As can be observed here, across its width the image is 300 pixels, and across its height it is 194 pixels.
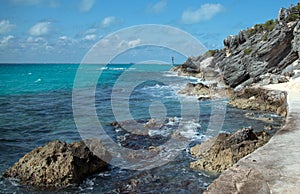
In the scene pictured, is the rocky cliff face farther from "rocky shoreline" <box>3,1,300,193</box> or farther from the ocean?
the ocean

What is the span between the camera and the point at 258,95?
84.1 ft

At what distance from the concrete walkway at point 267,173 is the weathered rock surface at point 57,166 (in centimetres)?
549

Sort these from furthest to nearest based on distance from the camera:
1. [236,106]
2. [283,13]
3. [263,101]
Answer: [283,13] < [236,106] < [263,101]

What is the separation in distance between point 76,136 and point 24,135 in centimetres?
282

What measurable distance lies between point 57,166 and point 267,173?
21.7 ft

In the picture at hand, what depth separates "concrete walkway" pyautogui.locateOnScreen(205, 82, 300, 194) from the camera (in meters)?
6.13

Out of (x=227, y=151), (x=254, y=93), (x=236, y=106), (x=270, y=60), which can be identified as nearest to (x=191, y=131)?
(x=227, y=151)

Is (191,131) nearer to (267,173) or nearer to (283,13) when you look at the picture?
(267,173)

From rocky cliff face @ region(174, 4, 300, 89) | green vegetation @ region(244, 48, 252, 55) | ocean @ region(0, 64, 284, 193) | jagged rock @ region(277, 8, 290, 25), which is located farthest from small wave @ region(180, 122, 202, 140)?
jagged rock @ region(277, 8, 290, 25)

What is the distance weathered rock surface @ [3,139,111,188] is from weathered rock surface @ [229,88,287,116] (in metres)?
14.7

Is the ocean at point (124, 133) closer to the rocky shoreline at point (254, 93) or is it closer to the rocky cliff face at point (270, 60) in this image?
the rocky shoreline at point (254, 93)

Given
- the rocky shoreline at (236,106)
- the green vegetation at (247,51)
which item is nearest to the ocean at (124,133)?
the rocky shoreline at (236,106)

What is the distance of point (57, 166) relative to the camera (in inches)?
409

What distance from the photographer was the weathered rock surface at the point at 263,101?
74.0ft
